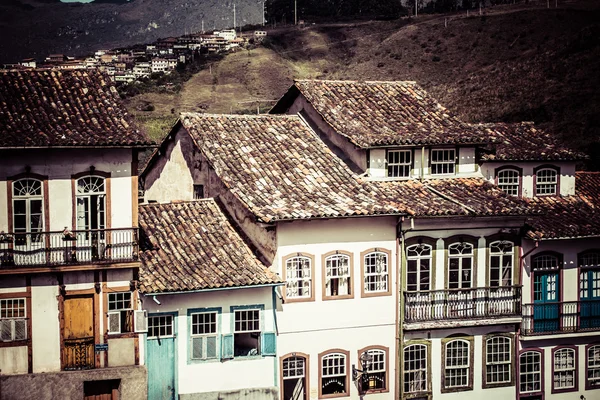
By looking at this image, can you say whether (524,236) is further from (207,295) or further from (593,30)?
(593,30)

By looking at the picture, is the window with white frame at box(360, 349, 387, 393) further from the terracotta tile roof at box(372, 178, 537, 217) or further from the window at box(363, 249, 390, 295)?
the terracotta tile roof at box(372, 178, 537, 217)

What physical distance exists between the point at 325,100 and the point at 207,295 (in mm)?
9490

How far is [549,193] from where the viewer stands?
36062mm


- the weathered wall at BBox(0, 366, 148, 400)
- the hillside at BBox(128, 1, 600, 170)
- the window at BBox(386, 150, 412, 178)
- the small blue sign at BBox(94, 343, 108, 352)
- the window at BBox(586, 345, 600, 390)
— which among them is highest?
the hillside at BBox(128, 1, 600, 170)

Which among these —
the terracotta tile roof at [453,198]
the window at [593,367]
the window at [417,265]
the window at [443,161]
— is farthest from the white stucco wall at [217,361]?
the window at [593,367]

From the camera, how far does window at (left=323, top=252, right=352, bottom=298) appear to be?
31031mm

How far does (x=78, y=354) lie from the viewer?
27.9 m

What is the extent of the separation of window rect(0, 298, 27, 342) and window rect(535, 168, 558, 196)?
61.0 ft

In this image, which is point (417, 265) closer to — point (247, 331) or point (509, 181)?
point (509, 181)

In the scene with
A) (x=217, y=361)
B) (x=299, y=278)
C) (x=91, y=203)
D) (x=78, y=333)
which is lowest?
(x=217, y=361)

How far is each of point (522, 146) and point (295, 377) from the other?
40.2 ft

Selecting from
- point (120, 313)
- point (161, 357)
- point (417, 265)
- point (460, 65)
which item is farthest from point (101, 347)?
point (460, 65)

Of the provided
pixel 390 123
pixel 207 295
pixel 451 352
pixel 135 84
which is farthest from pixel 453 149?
pixel 135 84

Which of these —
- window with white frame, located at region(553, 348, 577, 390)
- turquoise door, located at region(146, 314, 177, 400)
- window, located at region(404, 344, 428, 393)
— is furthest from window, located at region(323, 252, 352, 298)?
window with white frame, located at region(553, 348, 577, 390)
